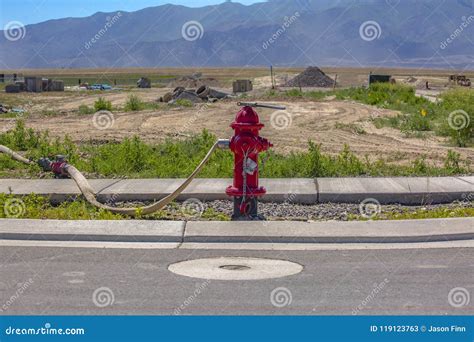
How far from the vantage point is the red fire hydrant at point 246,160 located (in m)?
10.7

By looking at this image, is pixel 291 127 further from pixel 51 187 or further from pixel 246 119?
pixel 246 119

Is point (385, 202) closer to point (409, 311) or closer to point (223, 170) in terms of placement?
point (223, 170)

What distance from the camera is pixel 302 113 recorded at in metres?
34.5

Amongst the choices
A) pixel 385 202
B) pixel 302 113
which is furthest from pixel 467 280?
pixel 302 113

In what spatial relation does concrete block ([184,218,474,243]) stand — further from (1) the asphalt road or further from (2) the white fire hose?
(2) the white fire hose

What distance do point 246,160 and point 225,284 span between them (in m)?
2.91

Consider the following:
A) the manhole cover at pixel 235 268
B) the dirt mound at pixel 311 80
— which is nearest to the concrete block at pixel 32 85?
the dirt mound at pixel 311 80

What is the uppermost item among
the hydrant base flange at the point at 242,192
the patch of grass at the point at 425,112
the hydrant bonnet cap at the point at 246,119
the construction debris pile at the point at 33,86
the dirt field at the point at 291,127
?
the hydrant bonnet cap at the point at 246,119

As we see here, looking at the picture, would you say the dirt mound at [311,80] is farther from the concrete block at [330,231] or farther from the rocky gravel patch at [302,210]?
the concrete block at [330,231]

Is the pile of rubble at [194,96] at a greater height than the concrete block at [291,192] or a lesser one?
lesser

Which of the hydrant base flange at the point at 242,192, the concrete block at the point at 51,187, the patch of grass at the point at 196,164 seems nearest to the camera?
the hydrant base flange at the point at 242,192

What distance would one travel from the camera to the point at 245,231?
10.2 meters

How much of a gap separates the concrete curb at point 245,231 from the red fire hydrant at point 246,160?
0.43 meters

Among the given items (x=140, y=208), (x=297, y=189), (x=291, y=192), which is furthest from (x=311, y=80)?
(x=140, y=208)
